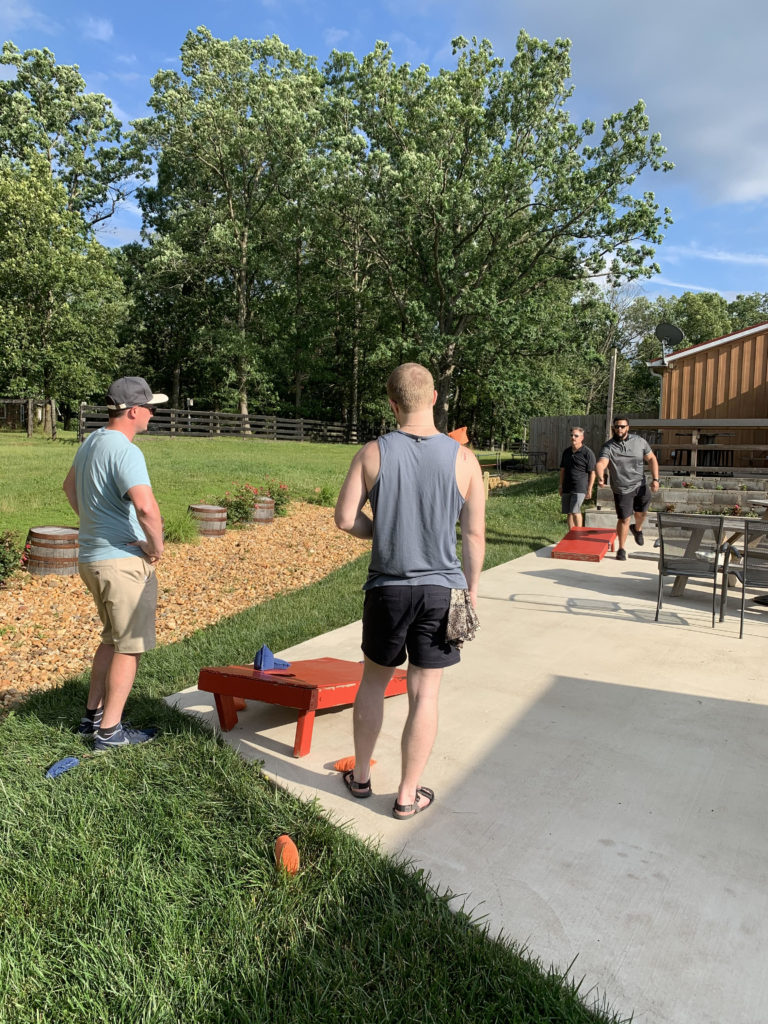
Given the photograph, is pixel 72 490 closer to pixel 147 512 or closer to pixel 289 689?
pixel 147 512

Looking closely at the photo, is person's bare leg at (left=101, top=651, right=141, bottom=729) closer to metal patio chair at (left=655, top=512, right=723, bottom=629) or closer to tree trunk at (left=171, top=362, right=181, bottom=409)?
metal patio chair at (left=655, top=512, right=723, bottom=629)

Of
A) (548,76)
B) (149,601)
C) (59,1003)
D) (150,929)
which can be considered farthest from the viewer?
(548,76)

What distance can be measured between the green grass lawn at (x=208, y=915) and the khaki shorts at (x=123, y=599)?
0.55m

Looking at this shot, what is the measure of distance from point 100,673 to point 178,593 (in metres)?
3.89

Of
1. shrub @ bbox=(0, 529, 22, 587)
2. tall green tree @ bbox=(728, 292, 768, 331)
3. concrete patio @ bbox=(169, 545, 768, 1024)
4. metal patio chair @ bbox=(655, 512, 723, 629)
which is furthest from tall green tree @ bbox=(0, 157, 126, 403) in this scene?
tall green tree @ bbox=(728, 292, 768, 331)

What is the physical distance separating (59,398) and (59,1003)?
32462mm

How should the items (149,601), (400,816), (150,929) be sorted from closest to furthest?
(150,929) < (400,816) < (149,601)

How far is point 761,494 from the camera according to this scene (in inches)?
488

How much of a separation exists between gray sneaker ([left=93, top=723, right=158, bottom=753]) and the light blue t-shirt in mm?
882

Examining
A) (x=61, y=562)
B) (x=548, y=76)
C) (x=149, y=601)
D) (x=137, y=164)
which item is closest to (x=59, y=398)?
(x=137, y=164)

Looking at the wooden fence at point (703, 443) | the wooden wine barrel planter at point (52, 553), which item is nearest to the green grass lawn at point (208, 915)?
the wooden wine barrel planter at point (52, 553)

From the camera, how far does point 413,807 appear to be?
3.05m

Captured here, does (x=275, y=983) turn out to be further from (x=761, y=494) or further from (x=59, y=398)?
(x=59, y=398)

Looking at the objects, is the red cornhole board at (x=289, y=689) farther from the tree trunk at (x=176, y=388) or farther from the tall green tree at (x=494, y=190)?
the tree trunk at (x=176, y=388)
